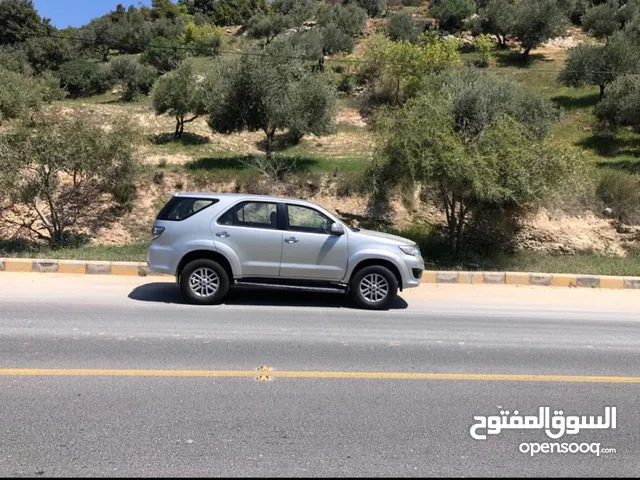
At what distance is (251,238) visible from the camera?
8461mm

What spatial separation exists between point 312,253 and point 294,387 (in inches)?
146

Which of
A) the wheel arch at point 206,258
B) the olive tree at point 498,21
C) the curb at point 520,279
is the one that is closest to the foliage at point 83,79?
the olive tree at point 498,21

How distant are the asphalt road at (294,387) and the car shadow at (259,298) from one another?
167 mm

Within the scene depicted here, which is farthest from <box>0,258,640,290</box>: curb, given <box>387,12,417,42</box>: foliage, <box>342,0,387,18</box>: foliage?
<box>342,0,387,18</box>: foliage

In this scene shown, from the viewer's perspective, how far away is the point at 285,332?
274 inches

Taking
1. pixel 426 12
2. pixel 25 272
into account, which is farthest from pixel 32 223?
pixel 426 12

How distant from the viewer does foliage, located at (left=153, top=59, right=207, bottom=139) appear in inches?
1129

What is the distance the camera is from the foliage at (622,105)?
2777 cm

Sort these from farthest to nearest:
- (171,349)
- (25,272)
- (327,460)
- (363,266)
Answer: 1. (25,272)
2. (363,266)
3. (171,349)
4. (327,460)

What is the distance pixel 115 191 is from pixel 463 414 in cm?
1537

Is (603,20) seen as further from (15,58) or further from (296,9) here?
(15,58)

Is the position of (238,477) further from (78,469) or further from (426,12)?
(426,12)

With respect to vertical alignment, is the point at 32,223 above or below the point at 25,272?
above

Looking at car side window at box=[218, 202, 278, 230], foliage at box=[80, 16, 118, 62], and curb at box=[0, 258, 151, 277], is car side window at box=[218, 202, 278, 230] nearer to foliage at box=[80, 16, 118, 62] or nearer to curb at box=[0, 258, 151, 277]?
curb at box=[0, 258, 151, 277]
